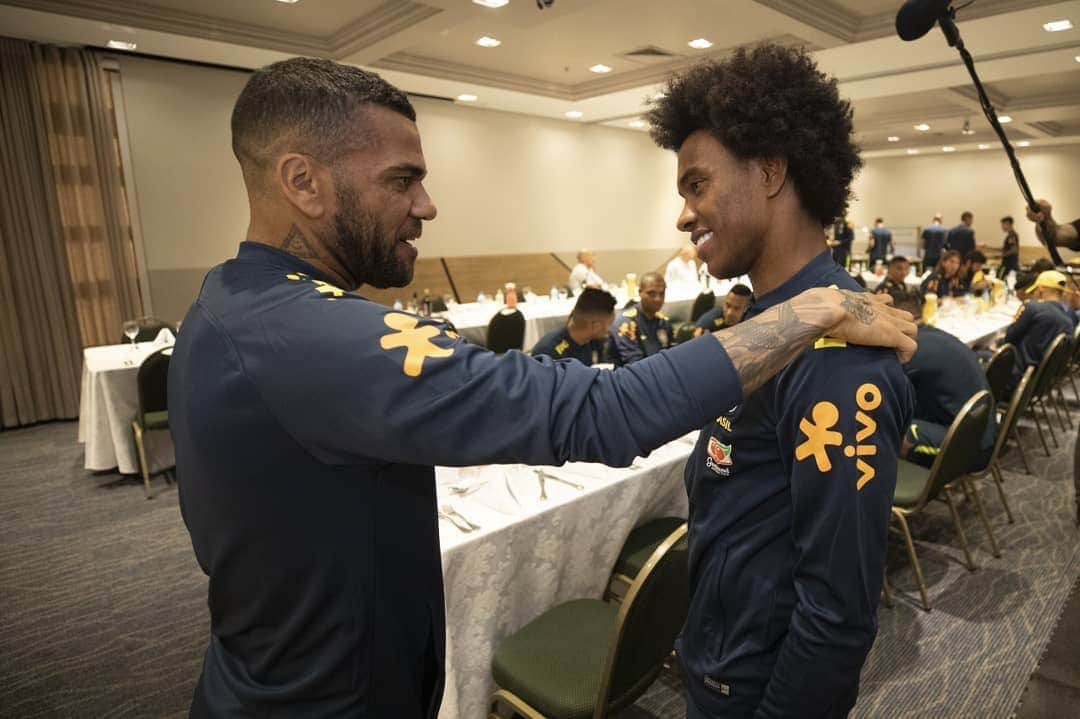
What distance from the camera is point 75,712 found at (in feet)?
7.55

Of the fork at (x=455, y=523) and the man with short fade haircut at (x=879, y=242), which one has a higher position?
the man with short fade haircut at (x=879, y=242)

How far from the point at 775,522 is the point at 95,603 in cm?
334

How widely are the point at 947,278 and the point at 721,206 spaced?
7204 millimetres

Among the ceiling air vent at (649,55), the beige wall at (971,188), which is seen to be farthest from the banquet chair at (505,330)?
the beige wall at (971,188)

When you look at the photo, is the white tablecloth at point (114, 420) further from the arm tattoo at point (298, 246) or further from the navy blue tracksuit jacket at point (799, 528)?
Result: the navy blue tracksuit jacket at point (799, 528)

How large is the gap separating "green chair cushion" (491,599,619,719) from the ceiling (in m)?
2.98

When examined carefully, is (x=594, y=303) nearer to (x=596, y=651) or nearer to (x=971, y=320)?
(x=596, y=651)

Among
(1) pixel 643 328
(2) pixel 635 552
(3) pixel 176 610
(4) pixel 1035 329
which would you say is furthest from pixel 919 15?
(4) pixel 1035 329

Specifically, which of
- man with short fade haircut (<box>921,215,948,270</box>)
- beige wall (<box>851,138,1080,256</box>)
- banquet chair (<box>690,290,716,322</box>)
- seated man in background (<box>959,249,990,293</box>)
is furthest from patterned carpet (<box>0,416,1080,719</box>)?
beige wall (<box>851,138,1080,256</box>)

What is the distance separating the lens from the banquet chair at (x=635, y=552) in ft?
7.50

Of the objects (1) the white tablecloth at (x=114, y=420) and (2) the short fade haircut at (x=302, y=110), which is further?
(1) the white tablecloth at (x=114, y=420)

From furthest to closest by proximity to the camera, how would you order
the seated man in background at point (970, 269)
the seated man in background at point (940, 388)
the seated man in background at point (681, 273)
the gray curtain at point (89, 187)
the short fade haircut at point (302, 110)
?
the seated man in background at point (681, 273), the seated man in background at point (970, 269), the gray curtain at point (89, 187), the seated man in background at point (940, 388), the short fade haircut at point (302, 110)

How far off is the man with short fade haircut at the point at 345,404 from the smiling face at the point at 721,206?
0.23m

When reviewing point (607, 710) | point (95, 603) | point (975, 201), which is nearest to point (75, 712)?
point (95, 603)
